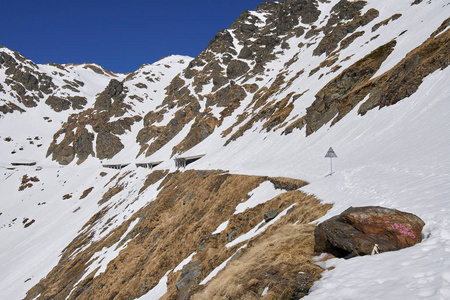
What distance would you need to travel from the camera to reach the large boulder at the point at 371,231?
626cm

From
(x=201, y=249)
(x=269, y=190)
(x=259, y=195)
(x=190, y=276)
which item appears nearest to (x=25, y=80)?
(x=259, y=195)

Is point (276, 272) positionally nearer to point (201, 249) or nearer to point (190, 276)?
point (190, 276)

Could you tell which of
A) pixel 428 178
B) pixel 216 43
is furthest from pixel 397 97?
pixel 216 43

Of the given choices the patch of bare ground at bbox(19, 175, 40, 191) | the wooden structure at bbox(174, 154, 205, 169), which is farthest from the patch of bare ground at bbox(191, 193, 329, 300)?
the patch of bare ground at bbox(19, 175, 40, 191)

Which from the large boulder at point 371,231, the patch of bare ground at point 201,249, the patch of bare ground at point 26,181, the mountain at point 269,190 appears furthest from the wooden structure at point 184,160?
the patch of bare ground at point 26,181

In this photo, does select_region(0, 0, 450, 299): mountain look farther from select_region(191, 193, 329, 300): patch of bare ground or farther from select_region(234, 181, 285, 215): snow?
select_region(234, 181, 285, 215): snow

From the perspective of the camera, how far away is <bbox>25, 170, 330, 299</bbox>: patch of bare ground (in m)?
7.67

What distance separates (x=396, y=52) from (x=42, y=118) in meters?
192

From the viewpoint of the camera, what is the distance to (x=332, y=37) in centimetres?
7656

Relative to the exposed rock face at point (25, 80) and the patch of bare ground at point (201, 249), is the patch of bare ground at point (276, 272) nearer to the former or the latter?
the patch of bare ground at point (201, 249)

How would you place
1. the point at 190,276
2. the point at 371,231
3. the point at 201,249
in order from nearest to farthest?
the point at 371,231
the point at 190,276
the point at 201,249

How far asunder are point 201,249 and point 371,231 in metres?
15.6

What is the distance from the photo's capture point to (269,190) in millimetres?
23984

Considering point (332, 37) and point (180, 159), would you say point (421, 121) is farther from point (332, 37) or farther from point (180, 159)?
point (332, 37)
